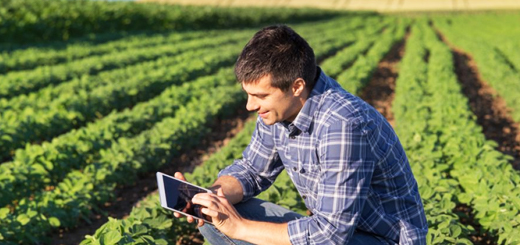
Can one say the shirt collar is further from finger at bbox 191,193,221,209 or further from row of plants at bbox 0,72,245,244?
row of plants at bbox 0,72,245,244

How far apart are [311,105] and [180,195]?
78 cm

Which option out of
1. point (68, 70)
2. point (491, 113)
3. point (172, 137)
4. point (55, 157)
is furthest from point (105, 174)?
point (491, 113)

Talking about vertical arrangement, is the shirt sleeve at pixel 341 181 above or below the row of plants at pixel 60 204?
above

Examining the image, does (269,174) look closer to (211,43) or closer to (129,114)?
(129,114)

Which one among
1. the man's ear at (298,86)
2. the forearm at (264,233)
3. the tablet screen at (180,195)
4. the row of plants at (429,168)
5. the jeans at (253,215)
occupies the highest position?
the man's ear at (298,86)

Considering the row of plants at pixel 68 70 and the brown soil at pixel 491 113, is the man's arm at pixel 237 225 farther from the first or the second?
the row of plants at pixel 68 70

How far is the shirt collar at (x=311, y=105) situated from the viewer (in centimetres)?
240

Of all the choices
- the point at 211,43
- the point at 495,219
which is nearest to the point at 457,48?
the point at 211,43

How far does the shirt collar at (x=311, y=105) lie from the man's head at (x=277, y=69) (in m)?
0.03

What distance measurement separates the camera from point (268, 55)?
228cm

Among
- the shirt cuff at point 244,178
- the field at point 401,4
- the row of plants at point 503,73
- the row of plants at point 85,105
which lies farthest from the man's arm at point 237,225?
the field at point 401,4

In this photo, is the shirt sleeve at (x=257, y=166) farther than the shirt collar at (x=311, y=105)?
Yes

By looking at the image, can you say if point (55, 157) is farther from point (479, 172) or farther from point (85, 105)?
point (479, 172)

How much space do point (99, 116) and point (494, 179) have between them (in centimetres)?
632
